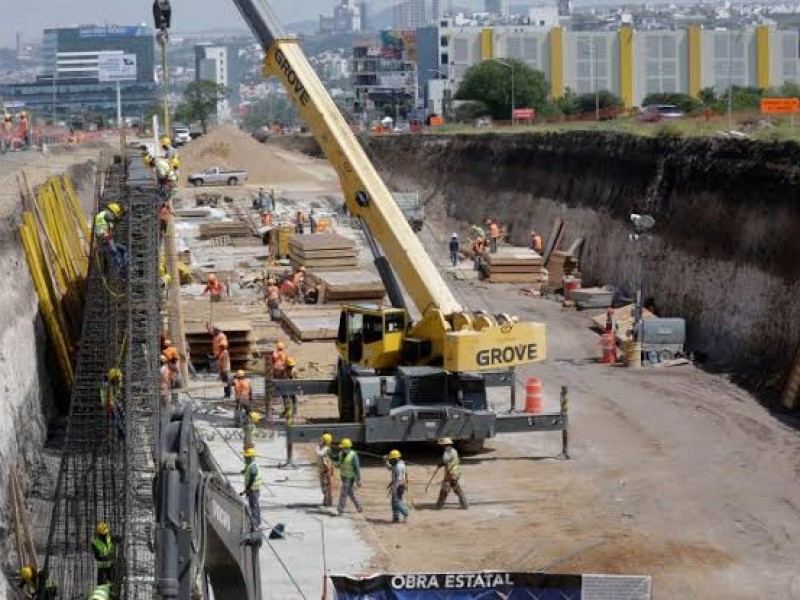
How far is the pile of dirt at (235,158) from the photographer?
89125 millimetres

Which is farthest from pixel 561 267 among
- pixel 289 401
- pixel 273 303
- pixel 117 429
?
pixel 117 429

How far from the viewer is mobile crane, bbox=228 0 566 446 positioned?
2570 cm

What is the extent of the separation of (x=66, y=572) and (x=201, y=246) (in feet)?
128

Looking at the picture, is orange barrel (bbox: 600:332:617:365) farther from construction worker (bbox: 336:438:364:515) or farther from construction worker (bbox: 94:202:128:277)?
construction worker (bbox: 336:438:364:515)

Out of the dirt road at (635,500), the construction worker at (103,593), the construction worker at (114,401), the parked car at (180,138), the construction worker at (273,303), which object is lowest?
the dirt road at (635,500)

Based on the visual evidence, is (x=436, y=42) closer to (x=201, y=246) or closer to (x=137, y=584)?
(x=201, y=246)

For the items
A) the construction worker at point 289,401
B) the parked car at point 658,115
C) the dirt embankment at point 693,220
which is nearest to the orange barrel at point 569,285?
the dirt embankment at point 693,220

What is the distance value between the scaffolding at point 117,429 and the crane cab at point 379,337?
3514mm

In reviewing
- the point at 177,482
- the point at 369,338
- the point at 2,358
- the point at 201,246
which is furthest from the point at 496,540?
the point at 201,246

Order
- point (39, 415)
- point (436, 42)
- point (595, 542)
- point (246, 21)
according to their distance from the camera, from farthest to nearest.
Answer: point (436, 42)
point (246, 21)
point (39, 415)
point (595, 542)

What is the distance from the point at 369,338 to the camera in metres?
27.4

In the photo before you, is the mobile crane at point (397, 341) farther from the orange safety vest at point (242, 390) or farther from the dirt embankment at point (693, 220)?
the dirt embankment at point (693, 220)

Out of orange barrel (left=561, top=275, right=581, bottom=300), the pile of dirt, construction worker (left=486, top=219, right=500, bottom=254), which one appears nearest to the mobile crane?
orange barrel (left=561, top=275, right=581, bottom=300)

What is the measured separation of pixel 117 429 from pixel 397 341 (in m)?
5.98
